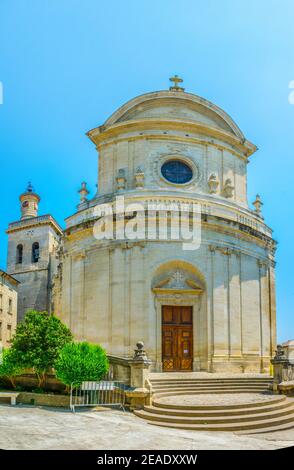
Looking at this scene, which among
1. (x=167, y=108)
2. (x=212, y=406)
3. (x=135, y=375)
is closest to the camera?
(x=212, y=406)

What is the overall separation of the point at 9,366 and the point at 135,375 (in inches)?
197

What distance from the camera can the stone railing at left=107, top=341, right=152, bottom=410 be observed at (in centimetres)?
1750

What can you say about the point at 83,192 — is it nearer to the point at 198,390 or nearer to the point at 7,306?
the point at 198,390

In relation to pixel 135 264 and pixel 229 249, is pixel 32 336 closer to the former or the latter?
pixel 135 264

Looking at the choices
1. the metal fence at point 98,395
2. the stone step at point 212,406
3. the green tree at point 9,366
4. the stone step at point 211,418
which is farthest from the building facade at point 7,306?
the stone step at point 211,418

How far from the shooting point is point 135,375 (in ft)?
59.5

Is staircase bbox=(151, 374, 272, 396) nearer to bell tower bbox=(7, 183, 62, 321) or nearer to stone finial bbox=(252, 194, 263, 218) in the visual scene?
stone finial bbox=(252, 194, 263, 218)

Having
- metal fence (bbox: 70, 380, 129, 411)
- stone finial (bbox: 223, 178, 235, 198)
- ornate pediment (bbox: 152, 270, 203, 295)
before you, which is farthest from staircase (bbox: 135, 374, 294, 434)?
stone finial (bbox: 223, 178, 235, 198)

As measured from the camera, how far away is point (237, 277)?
26562 millimetres

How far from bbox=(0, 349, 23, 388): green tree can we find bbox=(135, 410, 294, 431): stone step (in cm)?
582

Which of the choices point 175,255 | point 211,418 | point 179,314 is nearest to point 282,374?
point 211,418

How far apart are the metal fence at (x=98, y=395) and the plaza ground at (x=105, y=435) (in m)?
1.30

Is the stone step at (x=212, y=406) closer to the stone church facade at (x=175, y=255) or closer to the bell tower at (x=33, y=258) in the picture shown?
the stone church facade at (x=175, y=255)

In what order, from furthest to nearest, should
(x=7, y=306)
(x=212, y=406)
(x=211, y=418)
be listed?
(x=7, y=306)
(x=212, y=406)
(x=211, y=418)
